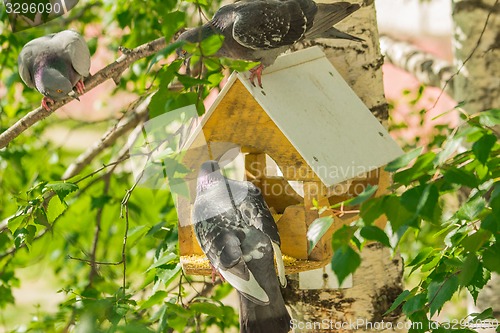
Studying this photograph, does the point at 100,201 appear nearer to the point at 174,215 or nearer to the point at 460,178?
the point at 174,215

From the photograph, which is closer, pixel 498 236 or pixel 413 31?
pixel 498 236

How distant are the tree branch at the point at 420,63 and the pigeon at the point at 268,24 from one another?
4.90 ft

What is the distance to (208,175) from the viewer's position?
2.50m

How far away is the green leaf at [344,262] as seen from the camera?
1575 millimetres

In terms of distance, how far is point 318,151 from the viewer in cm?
240

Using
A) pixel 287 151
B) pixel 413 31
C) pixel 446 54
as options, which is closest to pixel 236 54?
pixel 287 151

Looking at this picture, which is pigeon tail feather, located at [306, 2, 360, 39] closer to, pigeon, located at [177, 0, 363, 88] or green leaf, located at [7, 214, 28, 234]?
pigeon, located at [177, 0, 363, 88]

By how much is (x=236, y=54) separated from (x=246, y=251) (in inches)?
33.5

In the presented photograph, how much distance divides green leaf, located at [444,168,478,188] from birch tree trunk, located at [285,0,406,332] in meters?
1.37

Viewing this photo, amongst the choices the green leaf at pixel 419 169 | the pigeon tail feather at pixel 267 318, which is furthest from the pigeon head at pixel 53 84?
the green leaf at pixel 419 169

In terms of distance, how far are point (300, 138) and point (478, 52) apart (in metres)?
1.72

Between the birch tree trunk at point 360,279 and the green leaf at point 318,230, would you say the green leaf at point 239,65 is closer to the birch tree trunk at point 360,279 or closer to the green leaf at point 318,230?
the green leaf at point 318,230

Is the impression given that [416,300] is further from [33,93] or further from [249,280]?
[33,93]

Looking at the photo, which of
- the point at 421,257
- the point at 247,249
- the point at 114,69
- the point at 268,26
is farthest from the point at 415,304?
the point at 114,69
